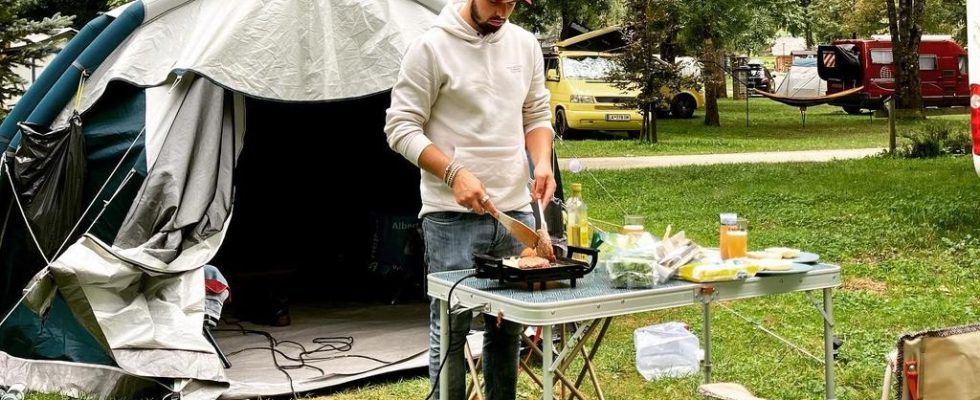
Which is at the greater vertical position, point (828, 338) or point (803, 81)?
point (803, 81)

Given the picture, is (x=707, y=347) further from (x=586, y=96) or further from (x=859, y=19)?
(x=859, y=19)

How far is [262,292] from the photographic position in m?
6.50

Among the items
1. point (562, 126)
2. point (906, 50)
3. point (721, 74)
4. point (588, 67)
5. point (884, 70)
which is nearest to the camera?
point (562, 126)

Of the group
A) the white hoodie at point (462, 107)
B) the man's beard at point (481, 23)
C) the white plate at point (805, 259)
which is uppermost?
the man's beard at point (481, 23)

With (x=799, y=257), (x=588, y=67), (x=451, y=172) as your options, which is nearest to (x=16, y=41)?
(x=451, y=172)

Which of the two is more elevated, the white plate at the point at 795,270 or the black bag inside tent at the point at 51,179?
the black bag inside tent at the point at 51,179

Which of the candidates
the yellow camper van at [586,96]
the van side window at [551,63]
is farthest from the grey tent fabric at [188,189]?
the van side window at [551,63]

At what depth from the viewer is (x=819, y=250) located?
7887mm

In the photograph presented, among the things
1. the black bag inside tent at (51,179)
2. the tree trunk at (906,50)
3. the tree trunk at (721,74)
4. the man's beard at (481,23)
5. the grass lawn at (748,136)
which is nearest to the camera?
the man's beard at (481,23)

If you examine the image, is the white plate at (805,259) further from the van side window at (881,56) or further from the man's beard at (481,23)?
the van side window at (881,56)

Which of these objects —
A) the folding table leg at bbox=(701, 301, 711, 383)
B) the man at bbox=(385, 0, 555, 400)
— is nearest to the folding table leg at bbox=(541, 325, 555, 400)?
the man at bbox=(385, 0, 555, 400)

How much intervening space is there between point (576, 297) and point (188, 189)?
247 centimetres

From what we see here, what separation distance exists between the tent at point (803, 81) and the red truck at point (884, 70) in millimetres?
3458

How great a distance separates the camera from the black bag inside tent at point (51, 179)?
5.04 metres
